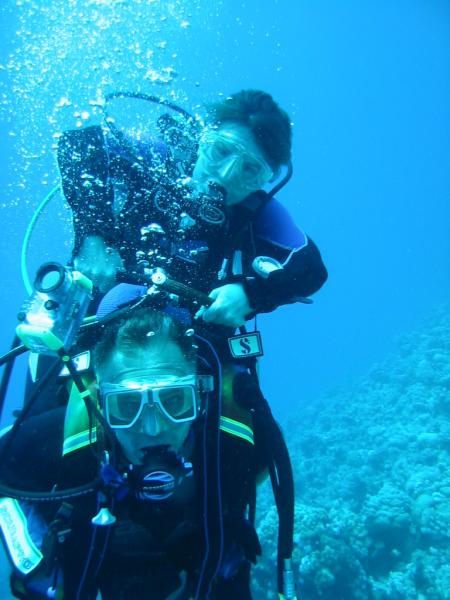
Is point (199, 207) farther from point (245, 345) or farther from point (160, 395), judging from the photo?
point (160, 395)

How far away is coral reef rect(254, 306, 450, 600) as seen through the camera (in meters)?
7.17

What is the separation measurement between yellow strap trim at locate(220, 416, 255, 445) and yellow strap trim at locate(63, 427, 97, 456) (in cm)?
79

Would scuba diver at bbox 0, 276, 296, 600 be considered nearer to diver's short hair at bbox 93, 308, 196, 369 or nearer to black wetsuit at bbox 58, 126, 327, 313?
diver's short hair at bbox 93, 308, 196, 369

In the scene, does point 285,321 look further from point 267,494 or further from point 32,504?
point 32,504

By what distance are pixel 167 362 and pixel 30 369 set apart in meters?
1.34

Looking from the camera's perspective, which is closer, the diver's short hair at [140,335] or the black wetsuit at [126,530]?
the black wetsuit at [126,530]

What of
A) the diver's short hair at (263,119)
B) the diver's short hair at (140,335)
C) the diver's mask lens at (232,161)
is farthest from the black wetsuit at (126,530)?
the diver's short hair at (263,119)

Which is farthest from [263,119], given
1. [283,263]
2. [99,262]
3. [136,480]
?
[136,480]

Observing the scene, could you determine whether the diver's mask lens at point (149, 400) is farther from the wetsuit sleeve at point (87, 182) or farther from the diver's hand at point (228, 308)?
the wetsuit sleeve at point (87, 182)

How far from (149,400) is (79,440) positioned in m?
0.47

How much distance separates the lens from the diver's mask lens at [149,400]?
7.87 ft

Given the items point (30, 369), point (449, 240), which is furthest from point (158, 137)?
point (449, 240)

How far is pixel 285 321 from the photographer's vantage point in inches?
4257

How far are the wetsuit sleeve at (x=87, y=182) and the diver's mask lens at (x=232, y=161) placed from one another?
1.01 meters
